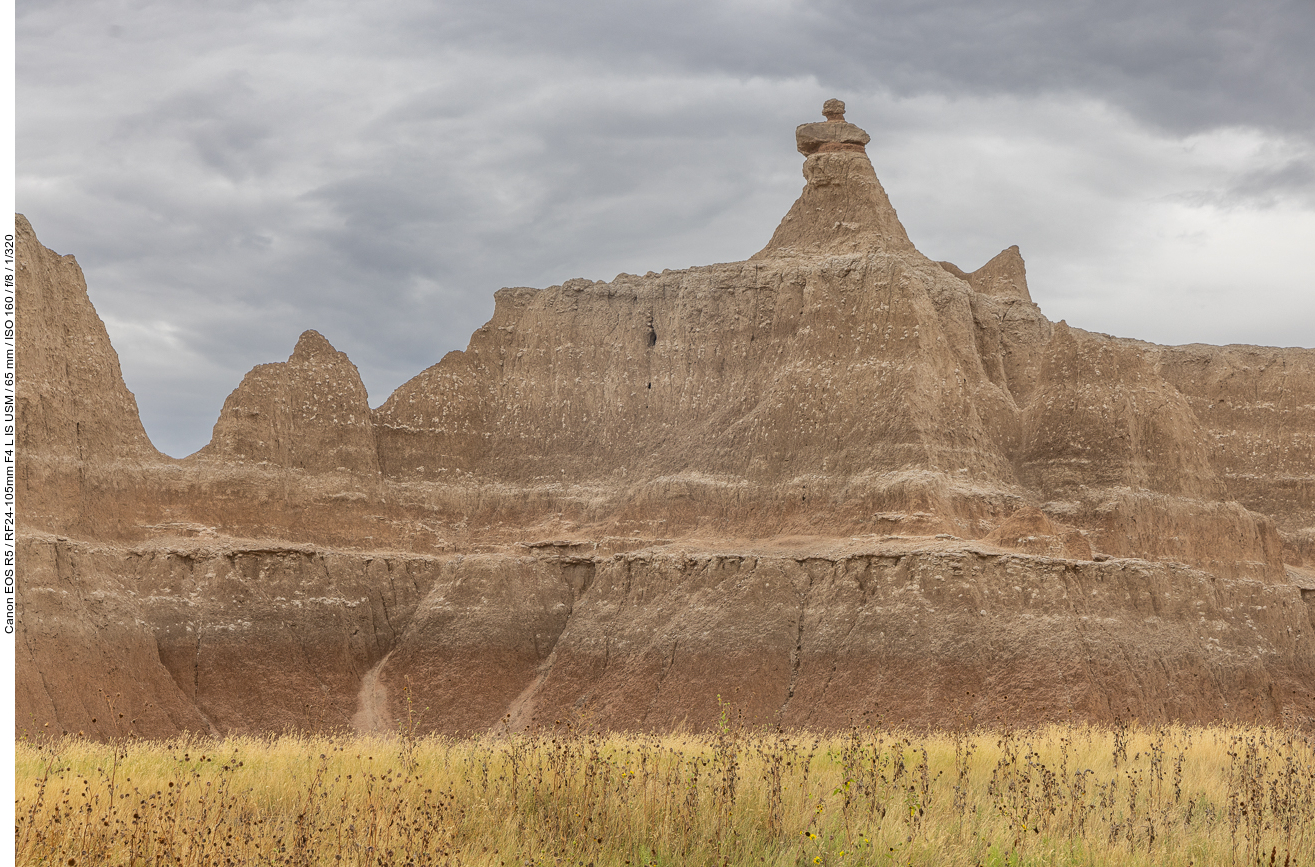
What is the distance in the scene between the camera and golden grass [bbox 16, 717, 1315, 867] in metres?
12.5

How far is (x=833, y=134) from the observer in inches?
2376

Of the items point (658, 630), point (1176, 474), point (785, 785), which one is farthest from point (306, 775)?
point (1176, 474)

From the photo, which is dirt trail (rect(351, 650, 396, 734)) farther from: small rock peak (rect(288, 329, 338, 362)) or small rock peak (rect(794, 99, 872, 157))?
small rock peak (rect(794, 99, 872, 157))

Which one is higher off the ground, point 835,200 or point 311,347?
point 835,200

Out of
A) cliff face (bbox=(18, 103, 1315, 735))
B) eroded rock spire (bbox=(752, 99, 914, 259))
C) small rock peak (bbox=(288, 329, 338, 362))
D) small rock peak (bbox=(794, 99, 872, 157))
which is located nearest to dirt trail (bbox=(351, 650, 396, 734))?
cliff face (bbox=(18, 103, 1315, 735))

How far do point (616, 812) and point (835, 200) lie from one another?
49.0 meters

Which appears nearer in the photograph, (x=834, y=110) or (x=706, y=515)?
(x=706, y=515)

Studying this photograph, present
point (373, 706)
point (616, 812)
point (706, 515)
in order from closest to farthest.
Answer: point (616, 812) → point (373, 706) → point (706, 515)

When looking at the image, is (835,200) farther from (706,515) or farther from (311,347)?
(311,347)

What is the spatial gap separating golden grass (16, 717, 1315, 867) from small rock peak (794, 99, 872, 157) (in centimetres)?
4596

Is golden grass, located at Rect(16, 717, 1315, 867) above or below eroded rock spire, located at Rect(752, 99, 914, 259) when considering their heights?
below

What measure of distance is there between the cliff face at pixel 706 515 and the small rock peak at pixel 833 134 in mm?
135

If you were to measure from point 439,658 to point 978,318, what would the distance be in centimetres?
2734

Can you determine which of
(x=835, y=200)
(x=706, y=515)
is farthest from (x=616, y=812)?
(x=835, y=200)
